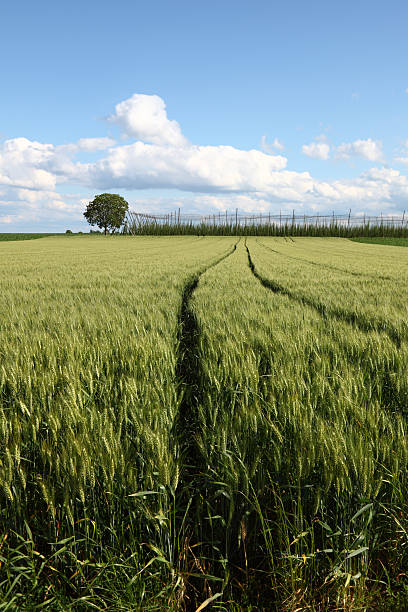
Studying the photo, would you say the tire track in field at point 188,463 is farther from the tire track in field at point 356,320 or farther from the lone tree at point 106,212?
the lone tree at point 106,212

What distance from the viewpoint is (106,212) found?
275ft

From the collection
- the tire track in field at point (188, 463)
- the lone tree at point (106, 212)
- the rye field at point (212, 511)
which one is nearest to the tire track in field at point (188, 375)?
the tire track in field at point (188, 463)

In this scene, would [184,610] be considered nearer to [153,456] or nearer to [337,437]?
[153,456]

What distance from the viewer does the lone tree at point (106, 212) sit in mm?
83500

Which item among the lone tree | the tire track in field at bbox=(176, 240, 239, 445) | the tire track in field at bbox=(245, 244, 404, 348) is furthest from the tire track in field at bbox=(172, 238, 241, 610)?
A: the lone tree

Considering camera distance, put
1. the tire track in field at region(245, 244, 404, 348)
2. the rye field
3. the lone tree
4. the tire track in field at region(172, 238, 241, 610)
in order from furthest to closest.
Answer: the lone tree, the tire track in field at region(245, 244, 404, 348), the tire track in field at region(172, 238, 241, 610), the rye field

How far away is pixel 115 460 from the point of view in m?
1.38

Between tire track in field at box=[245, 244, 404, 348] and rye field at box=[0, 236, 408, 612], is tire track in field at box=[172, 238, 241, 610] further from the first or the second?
tire track in field at box=[245, 244, 404, 348]

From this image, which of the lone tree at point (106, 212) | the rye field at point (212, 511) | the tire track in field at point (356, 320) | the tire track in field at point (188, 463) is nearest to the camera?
the rye field at point (212, 511)

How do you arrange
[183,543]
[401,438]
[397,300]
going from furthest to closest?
[397,300]
[401,438]
[183,543]

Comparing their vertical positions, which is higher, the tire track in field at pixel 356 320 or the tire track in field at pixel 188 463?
the tire track in field at pixel 356 320

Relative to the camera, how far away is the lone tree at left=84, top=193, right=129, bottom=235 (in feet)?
274

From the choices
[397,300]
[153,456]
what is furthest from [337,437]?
[397,300]

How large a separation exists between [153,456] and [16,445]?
0.54 metres
